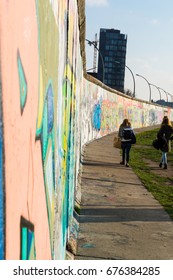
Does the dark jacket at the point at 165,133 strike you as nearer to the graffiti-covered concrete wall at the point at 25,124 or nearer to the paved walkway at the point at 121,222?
the paved walkway at the point at 121,222

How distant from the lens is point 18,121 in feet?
4.59

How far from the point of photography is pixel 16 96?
1352 millimetres

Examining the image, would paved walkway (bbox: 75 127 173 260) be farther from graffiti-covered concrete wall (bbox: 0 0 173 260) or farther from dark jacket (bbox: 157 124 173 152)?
graffiti-covered concrete wall (bbox: 0 0 173 260)

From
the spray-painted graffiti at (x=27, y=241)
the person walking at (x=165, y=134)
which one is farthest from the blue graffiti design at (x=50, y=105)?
the person walking at (x=165, y=134)

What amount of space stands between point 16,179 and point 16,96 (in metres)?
0.26

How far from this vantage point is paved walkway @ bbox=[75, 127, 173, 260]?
5.70m

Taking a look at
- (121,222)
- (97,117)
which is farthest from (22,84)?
(97,117)

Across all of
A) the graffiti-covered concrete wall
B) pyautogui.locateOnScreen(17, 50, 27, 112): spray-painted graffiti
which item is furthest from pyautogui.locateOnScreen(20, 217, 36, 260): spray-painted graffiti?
pyautogui.locateOnScreen(17, 50, 27, 112): spray-painted graffiti

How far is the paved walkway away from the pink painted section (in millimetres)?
3772

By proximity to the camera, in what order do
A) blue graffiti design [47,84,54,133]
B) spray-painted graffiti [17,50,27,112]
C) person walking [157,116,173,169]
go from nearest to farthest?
spray-painted graffiti [17,50,27,112], blue graffiti design [47,84,54,133], person walking [157,116,173,169]

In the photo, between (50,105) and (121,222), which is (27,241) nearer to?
(50,105)

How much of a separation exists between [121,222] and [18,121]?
5929 mm

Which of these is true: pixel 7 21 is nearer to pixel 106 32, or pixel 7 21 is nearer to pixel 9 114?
pixel 9 114
